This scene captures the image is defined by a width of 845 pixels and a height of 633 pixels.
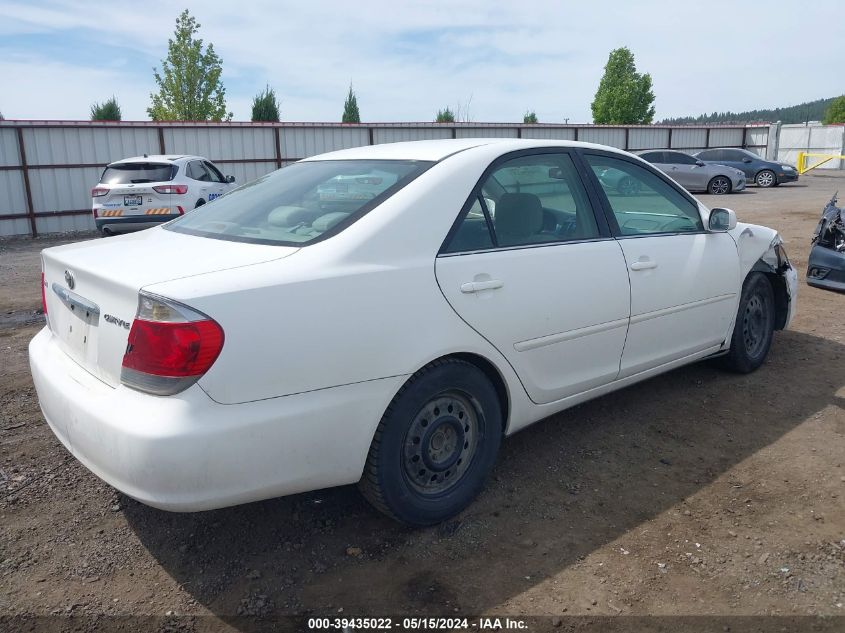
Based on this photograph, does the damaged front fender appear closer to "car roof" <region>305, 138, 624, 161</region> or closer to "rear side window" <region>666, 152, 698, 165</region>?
"car roof" <region>305, 138, 624, 161</region>

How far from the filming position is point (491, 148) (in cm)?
339

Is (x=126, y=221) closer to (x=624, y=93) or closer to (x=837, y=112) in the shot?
(x=624, y=93)

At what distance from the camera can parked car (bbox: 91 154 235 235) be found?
1245cm

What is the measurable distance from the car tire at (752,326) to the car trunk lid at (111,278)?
3258 millimetres

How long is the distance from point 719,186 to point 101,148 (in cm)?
1796

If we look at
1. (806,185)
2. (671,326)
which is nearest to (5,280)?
(671,326)

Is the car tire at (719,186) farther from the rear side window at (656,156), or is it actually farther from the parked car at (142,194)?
the parked car at (142,194)

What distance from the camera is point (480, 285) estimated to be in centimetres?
302

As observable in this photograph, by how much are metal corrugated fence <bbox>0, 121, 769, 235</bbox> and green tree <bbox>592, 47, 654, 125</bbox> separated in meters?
25.0

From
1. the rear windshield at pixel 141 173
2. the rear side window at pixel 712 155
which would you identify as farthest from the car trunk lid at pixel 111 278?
the rear side window at pixel 712 155

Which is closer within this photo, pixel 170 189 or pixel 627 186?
pixel 627 186

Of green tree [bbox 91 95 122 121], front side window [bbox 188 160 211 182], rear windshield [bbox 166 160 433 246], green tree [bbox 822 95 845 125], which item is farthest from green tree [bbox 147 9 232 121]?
green tree [bbox 822 95 845 125]

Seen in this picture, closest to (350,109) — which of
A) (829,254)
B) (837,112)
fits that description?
(829,254)

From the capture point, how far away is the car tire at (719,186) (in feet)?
72.9
